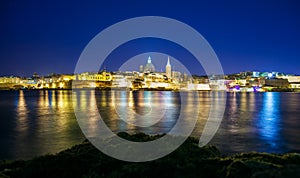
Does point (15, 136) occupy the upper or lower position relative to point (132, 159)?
lower

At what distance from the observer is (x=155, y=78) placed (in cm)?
17862

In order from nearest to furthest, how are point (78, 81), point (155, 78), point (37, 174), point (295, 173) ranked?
point (295, 173) < point (37, 174) < point (78, 81) < point (155, 78)

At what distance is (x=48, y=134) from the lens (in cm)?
1719

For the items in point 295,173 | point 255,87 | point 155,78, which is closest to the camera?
point 295,173

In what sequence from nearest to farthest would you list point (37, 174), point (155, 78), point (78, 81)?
point (37, 174) → point (78, 81) → point (155, 78)

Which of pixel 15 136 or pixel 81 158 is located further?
pixel 15 136

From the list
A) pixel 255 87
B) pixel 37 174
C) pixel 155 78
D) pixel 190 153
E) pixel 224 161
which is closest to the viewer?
pixel 37 174

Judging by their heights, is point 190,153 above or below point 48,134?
above

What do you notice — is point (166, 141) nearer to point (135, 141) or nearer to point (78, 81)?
point (135, 141)

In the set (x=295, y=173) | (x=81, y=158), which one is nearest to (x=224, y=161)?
(x=295, y=173)

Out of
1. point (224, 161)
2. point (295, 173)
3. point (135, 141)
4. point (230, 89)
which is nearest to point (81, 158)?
point (135, 141)

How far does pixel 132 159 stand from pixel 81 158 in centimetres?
113

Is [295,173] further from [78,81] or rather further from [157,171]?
[78,81]

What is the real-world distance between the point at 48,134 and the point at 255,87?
144001 millimetres
